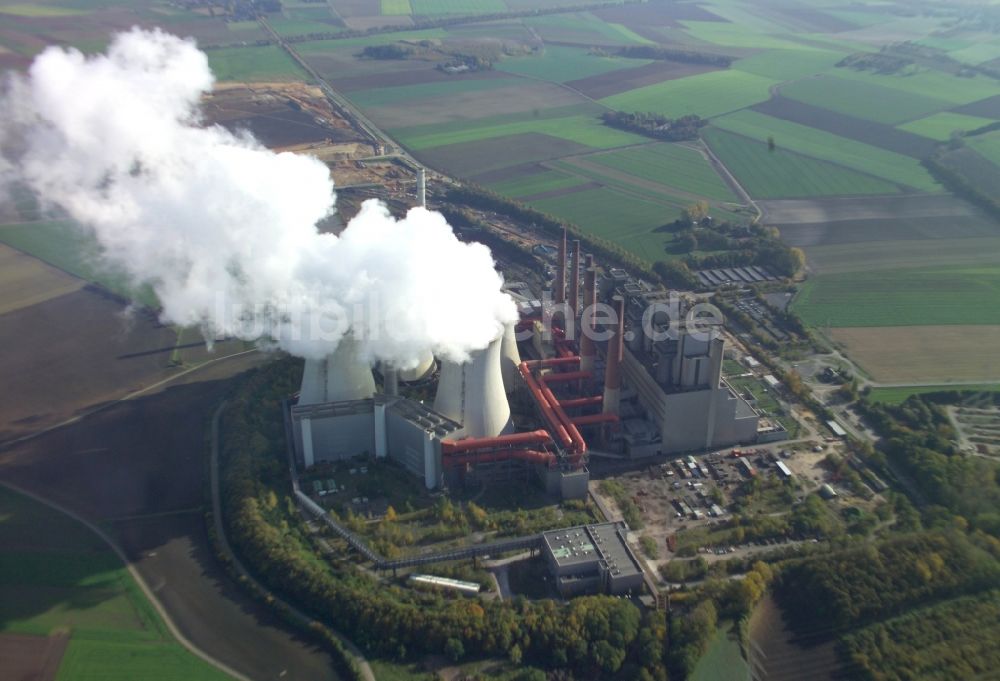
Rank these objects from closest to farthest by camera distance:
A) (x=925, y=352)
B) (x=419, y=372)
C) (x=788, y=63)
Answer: (x=419, y=372)
(x=925, y=352)
(x=788, y=63)

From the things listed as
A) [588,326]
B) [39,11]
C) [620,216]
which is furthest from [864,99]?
[39,11]

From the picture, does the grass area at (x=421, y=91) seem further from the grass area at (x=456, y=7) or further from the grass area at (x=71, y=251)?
the grass area at (x=71, y=251)

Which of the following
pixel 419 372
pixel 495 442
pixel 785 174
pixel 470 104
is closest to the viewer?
pixel 495 442

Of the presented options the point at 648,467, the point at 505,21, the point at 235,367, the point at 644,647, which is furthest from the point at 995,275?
the point at 505,21

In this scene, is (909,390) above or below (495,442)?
below

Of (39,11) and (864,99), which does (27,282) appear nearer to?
(39,11)

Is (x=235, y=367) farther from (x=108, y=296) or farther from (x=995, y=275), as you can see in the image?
(x=995, y=275)

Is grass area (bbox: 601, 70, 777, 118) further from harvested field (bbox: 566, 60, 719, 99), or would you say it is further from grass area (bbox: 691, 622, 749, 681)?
grass area (bbox: 691, 622, 749, 681)
